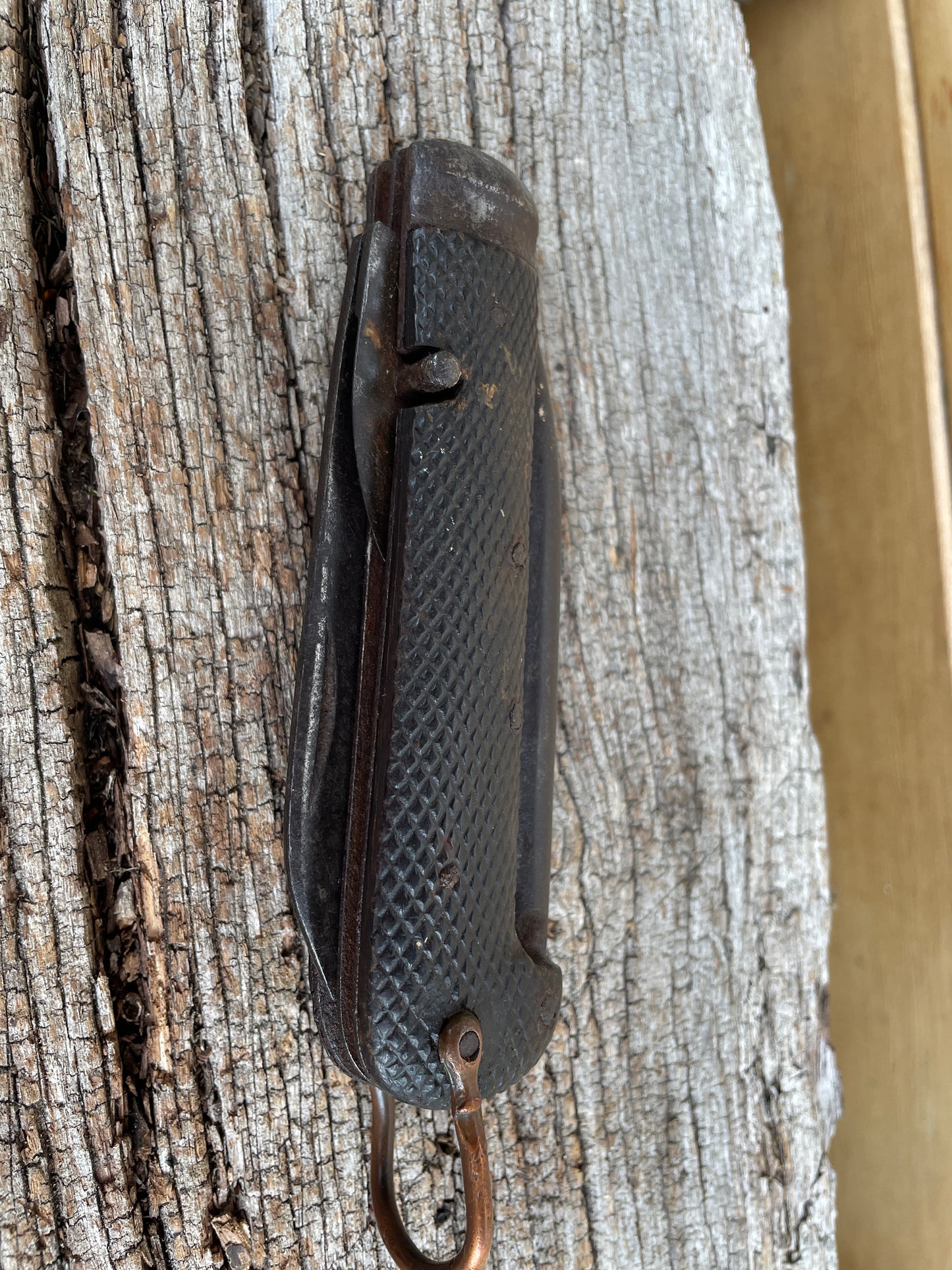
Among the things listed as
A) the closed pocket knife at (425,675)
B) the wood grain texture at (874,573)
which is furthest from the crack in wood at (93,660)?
the wood grain texture at (874,573)

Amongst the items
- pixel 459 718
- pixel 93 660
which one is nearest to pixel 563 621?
pixel 459 718

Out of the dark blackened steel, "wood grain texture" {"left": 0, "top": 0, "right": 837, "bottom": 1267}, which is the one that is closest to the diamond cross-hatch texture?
the dark blackened steel

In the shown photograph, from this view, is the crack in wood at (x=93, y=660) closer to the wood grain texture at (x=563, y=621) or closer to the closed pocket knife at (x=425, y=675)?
the wood grain texture at (x=563, y=621)

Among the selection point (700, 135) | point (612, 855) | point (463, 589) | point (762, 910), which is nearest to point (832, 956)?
point (762, 910)

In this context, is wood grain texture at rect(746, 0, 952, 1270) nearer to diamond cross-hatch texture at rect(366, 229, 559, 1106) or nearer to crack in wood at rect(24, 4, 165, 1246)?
diamond cross-hatch texture at rect(366, 229, 559, 1106)

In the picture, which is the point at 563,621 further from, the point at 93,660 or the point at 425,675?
the point at 93,660
